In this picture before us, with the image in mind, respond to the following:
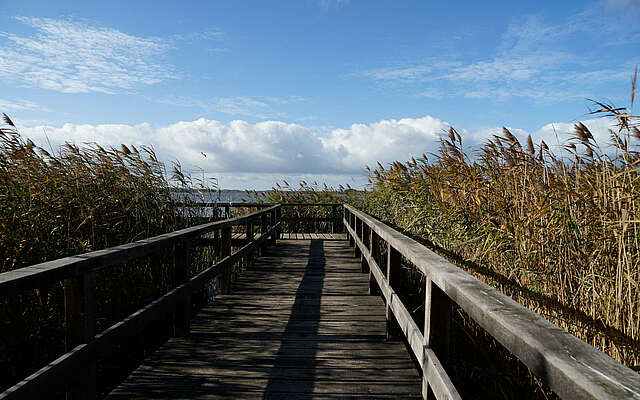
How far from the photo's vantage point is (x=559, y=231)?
3215 millimetres

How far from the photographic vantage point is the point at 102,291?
383cm

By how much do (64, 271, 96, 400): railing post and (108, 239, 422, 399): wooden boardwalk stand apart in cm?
48

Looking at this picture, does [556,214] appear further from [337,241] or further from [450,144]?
[337,241]

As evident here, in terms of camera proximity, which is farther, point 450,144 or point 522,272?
point 450,144

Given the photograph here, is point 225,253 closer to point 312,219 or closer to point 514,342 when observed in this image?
point 514,342

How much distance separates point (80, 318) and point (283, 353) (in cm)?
156

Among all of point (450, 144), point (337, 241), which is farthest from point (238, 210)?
point (450, 144)

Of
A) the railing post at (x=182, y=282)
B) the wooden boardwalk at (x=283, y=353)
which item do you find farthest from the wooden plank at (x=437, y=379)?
the railing post at (x=182, y=282)

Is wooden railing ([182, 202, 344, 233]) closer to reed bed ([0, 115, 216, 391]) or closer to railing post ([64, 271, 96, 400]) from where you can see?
reed bed ([0, 115, 216, 391])

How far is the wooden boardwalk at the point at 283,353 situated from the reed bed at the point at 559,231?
1.06 meters

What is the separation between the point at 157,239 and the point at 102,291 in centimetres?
130

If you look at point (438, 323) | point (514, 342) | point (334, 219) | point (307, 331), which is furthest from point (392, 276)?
point (334, 219)

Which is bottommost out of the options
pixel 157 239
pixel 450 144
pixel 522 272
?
pixel 522 272

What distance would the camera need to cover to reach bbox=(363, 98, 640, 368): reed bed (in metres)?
2.56
